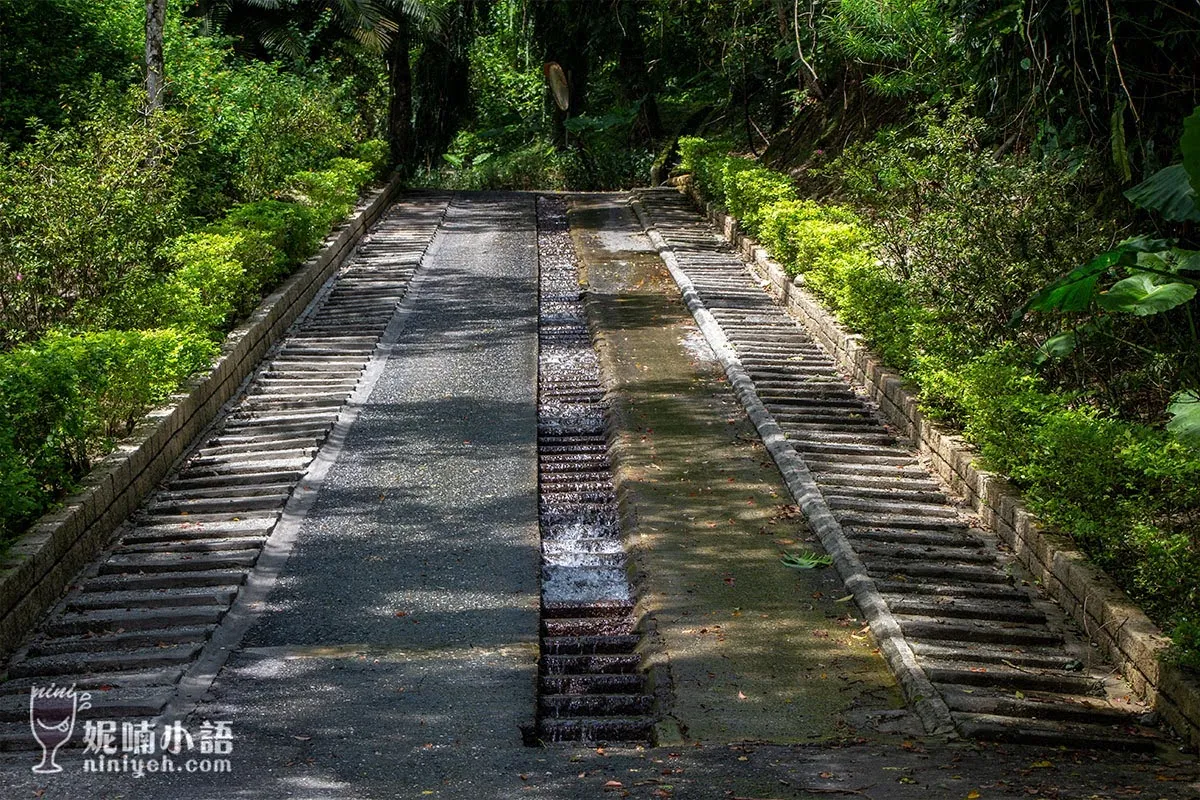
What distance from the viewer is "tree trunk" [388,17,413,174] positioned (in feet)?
89.0

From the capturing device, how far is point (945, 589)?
786 cm

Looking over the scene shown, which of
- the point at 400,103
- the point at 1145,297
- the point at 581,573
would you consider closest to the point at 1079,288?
the point at 1145,297

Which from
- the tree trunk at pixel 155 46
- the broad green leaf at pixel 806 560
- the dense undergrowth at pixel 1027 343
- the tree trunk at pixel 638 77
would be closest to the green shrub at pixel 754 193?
the dense undergrowth at pixel 1027 343

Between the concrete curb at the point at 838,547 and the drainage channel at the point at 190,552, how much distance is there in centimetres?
355

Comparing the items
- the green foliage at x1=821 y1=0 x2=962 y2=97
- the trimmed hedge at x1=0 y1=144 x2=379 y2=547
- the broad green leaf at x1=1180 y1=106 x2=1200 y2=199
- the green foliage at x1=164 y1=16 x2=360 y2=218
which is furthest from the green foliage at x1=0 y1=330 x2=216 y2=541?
the green foliage at x1=821 y1=0 x2=962 y2=97

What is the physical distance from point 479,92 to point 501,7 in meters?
3.59

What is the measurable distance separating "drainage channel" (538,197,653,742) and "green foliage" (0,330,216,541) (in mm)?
2948

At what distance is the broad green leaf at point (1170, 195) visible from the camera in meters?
8.23

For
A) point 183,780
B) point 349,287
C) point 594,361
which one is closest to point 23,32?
point 349,287

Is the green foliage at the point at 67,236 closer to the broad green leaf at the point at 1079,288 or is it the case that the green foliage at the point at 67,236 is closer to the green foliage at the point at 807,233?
the green foliage at the point at 807,233

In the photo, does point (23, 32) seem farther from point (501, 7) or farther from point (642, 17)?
point (501, 7)

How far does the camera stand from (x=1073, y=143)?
11438 mm

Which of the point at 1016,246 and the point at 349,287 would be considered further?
the point at 349,287

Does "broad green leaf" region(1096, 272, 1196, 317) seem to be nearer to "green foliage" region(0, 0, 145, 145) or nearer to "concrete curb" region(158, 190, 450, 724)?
"concrete curb" region(158, 190, 450, 724)
